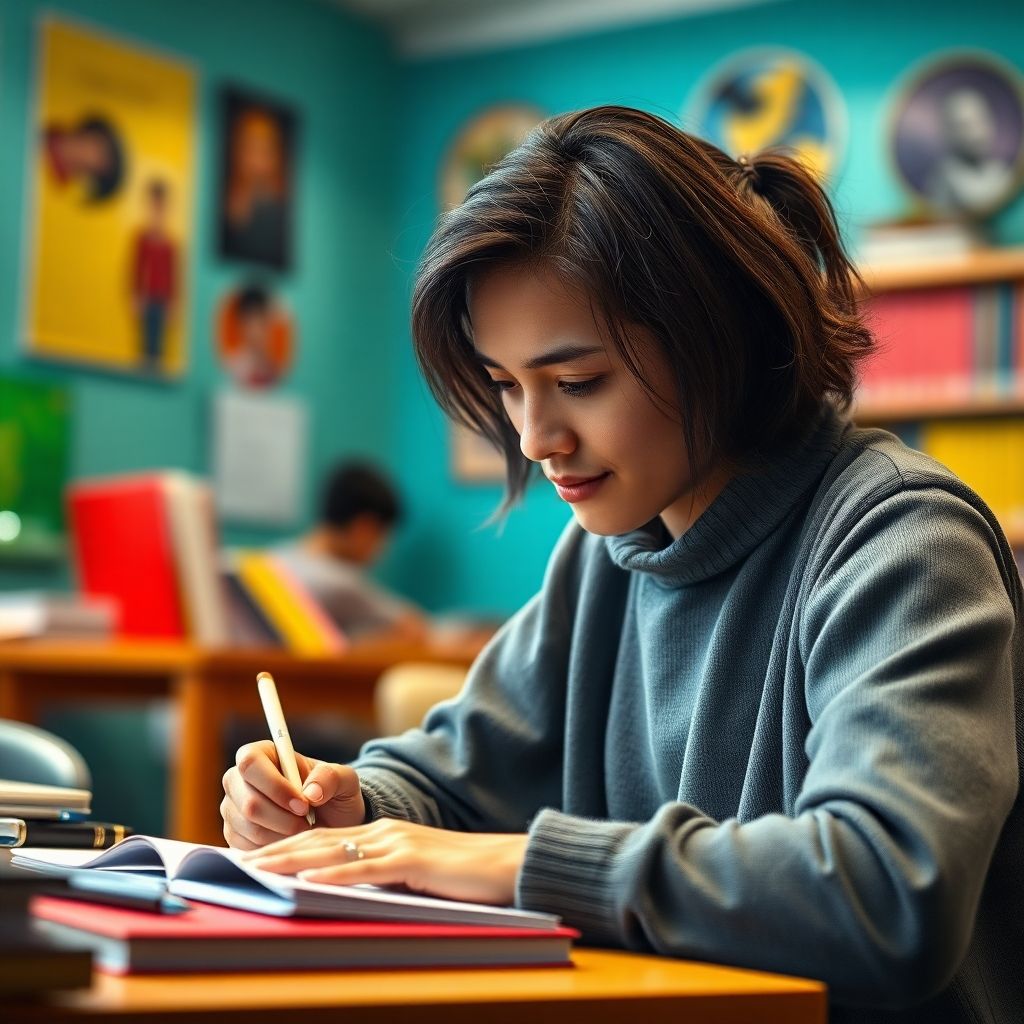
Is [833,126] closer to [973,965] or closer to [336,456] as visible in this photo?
[336,456]

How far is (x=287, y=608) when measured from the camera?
10.9ft

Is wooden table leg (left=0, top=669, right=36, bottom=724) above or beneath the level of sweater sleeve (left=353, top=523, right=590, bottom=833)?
beneath

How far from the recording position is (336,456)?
5484 mm

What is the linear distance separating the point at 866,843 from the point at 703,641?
0.40m

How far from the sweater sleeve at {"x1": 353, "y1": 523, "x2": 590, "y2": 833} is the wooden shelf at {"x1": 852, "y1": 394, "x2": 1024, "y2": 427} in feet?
10.5

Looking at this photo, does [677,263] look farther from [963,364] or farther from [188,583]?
[963,364]

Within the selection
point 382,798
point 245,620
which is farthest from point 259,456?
point 382,798

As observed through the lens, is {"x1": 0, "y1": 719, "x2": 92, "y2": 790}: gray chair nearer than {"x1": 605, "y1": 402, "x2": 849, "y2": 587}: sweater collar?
No

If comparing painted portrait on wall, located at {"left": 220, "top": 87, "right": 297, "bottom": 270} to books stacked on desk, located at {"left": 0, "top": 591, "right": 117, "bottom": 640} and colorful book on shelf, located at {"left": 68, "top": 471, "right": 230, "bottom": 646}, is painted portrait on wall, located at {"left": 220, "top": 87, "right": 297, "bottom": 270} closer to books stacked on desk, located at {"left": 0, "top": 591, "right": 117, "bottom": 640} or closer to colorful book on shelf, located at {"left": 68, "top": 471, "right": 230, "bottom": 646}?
colorful book on shelf, located at {"left": 68, "top": 471, "right": 230, "bottom": 646}

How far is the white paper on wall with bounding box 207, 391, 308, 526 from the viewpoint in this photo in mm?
5008

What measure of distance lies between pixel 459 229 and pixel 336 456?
14.2 feet

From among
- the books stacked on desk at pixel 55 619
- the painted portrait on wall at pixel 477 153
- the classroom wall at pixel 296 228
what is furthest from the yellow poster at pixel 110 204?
the books stacked on desk at pixel 55 619

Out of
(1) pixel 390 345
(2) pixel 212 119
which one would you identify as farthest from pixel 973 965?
(1) pixel 390 345

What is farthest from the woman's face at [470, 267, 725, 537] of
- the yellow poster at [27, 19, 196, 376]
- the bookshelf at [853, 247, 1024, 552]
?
the yellow poster at [27, 19, 196, 376]
